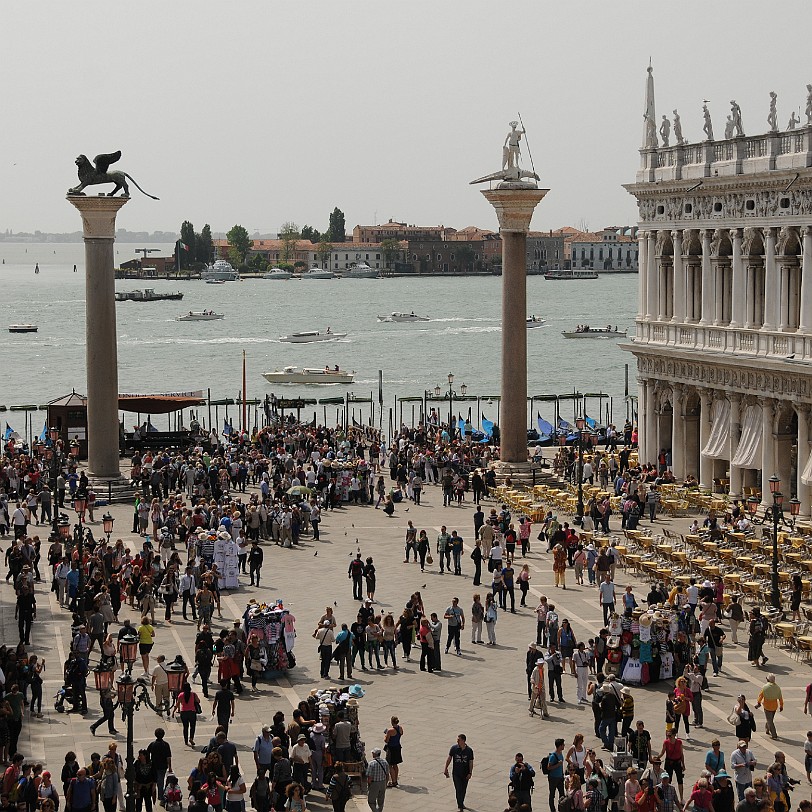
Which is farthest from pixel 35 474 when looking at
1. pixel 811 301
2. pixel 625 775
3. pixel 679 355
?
pixel 625 775

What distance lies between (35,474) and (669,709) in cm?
2373

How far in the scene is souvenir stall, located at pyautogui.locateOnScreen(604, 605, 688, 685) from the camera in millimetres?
24312

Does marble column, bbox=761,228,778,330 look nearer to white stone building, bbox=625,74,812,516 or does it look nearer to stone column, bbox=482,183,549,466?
white stone building, bbox=625,74,812,516

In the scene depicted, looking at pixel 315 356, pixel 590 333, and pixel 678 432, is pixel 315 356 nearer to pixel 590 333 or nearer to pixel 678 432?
pixel 590 333

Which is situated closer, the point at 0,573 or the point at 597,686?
the point at 597,686

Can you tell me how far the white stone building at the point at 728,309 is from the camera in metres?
37.5

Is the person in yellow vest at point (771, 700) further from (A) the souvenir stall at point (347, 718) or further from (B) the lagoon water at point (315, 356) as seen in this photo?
(B) the lagoon water at point (315, 356)

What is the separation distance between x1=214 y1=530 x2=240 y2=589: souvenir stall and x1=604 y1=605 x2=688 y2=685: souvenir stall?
8.71 meters

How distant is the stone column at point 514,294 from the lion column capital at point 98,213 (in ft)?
32.4

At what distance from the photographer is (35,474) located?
136ft

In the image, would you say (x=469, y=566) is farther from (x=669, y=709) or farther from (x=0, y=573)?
(x=669, y=709)

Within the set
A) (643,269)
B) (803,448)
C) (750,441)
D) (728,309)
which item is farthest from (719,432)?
(643,269)

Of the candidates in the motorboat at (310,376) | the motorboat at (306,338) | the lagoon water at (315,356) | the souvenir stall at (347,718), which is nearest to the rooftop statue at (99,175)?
the souvenir stall at (347,718)

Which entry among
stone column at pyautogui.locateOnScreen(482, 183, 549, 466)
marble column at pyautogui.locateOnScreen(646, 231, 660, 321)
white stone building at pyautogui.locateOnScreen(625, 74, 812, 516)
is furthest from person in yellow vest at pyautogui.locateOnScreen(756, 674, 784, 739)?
marble column at pyautogui.locateOnScreen(646, 231, 660, 321)
